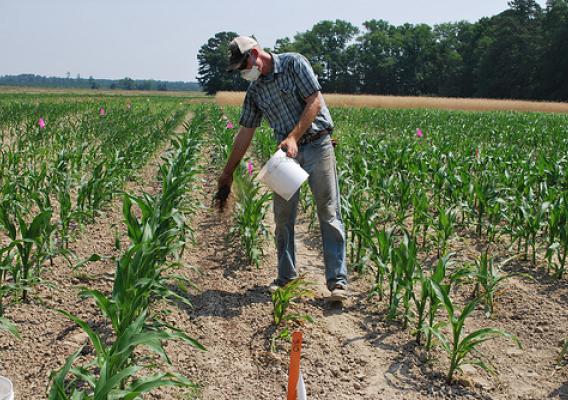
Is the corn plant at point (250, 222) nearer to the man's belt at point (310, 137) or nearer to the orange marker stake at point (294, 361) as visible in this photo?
the man's belt at point (310, 137)

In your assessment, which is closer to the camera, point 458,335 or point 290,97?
point 458,335

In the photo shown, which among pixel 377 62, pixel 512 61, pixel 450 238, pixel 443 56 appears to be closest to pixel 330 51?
pixel 377 62

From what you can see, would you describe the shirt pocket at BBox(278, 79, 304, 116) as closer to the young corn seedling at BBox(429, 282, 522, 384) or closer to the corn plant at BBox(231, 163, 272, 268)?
the corn plant at BBox(231, 163, 272, 268)

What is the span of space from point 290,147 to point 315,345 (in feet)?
3.92

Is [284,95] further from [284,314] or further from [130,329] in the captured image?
[130,329]

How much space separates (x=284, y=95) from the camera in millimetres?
3783

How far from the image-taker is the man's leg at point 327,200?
389cm

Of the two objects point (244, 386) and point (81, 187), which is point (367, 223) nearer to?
point (244, 386)

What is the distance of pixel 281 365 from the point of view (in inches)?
123

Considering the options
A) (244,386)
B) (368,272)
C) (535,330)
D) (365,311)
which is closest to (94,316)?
(244,386)

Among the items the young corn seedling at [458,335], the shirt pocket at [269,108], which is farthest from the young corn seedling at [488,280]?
the shirt pocket at [269,108]

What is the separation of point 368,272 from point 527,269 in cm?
135

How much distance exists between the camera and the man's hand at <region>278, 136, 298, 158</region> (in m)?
3.46

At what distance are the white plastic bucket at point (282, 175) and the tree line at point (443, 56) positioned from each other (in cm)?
5154
